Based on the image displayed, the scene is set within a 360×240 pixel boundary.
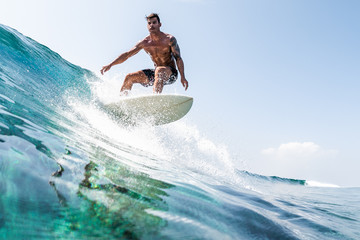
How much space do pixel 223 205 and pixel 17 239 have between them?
1.22 metres

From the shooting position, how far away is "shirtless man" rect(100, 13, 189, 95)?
18.8 ft

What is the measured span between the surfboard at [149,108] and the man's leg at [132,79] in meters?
0.82

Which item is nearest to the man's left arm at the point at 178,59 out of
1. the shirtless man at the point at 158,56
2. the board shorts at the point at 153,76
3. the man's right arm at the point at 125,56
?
the shirtless man at the point at 158,56

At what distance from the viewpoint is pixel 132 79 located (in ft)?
20.5

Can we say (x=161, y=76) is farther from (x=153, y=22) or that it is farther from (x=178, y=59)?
(x=153, y=22)

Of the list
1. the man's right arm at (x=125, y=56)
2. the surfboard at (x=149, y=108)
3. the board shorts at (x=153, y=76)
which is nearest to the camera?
the surfboard at (x=149, y=108)

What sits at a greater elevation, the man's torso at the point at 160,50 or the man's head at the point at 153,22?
the man's head at the point at 153,22

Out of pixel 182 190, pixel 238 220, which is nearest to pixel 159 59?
pixel 182 190

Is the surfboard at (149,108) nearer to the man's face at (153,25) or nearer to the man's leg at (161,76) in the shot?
the man's leg at (161,76)

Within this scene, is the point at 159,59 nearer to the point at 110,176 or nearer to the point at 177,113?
the point at 177,113

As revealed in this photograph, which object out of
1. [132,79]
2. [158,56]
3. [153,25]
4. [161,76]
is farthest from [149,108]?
[153,25]

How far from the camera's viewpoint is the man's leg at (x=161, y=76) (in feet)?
18.8

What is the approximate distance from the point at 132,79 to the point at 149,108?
47.3 inches

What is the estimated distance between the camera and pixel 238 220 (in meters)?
1.50
